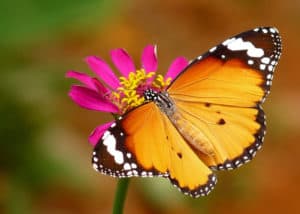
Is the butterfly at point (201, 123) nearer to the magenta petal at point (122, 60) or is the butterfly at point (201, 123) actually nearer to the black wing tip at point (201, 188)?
the black wing tip at point (201, 188)

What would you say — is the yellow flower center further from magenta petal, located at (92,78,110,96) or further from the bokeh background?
the bokeh background

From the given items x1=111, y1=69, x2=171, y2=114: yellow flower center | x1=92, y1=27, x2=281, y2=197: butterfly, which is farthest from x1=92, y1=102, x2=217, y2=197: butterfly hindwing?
x1=111, y1=69, x2=171, y2=114: yellow flower center

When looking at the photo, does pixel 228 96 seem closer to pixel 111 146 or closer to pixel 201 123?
pixel 201 123

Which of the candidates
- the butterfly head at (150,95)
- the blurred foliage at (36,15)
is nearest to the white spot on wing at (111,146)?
the butterfly head at (150,95)

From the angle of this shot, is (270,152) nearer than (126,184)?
No

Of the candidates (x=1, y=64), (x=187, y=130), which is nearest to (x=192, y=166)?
(x=187, y=130)

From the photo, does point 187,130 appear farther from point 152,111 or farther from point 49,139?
point 49,139
